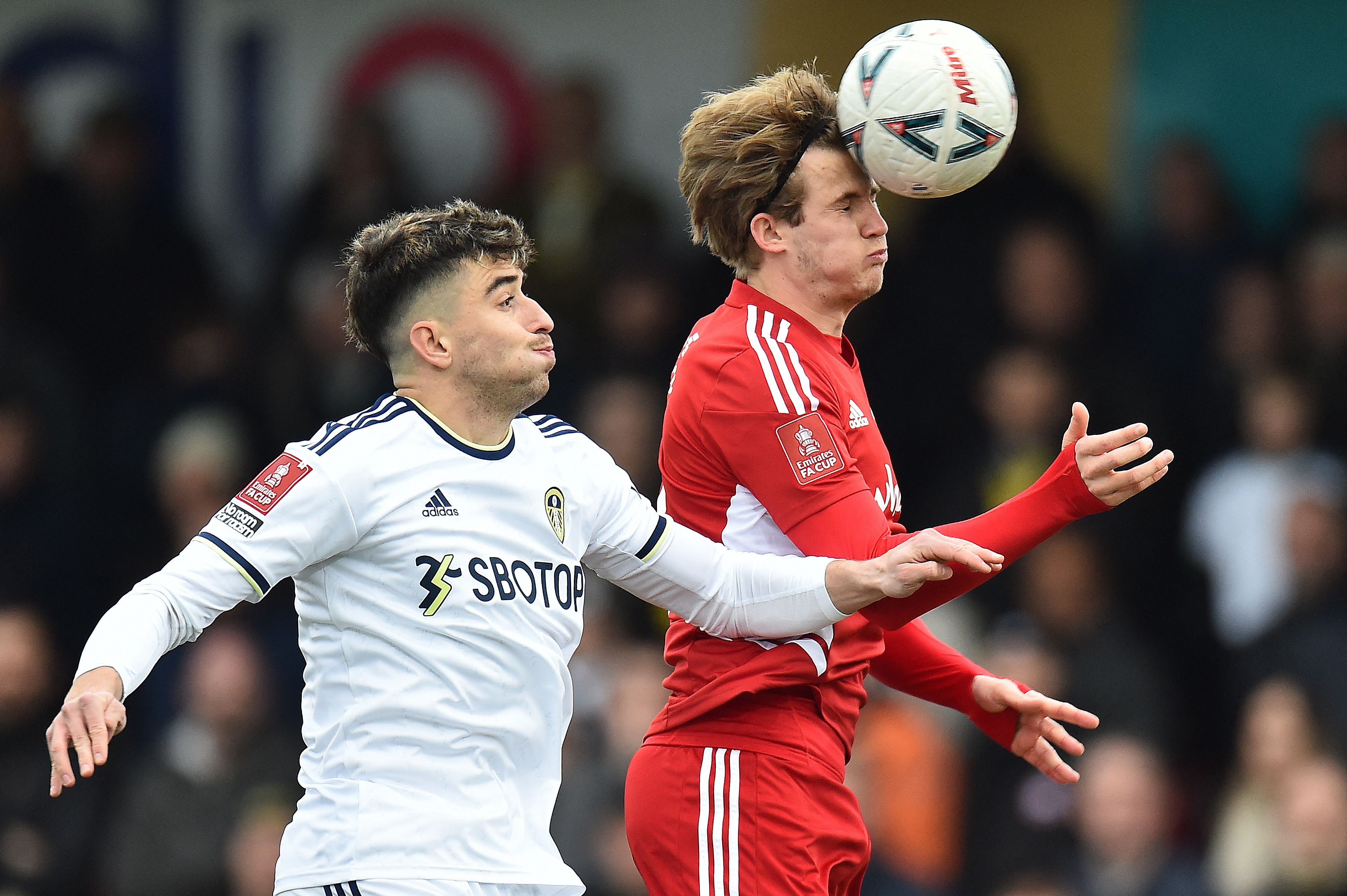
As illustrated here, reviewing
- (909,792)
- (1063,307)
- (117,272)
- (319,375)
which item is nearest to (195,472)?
(319,375)

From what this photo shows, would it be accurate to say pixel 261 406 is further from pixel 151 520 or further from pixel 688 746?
pixel 688 746

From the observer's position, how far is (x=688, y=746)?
13.6 feet

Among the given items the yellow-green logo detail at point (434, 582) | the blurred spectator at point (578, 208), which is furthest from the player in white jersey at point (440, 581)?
the blurred spectator at point (578, 208)

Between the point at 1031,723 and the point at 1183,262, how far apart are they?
16.5 ft

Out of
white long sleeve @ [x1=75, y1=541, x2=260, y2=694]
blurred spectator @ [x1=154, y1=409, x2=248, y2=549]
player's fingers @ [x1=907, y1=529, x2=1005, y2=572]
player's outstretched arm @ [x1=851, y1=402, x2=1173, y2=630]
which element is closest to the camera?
white long sleeve @ [x1=75, y1=541, x2=260, y2=694]

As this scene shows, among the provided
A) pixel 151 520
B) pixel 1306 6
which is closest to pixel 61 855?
pixel 151 520

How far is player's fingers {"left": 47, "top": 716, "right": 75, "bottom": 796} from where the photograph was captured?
10.5 ft

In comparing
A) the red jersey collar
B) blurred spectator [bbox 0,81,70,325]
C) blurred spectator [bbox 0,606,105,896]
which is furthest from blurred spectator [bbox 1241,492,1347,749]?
blurred spectator [bbox 0,81,70,325]

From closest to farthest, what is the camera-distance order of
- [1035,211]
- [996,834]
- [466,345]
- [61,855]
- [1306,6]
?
[466,345] < [996,834] < [61,855] < [1035,211] < [1306,6]

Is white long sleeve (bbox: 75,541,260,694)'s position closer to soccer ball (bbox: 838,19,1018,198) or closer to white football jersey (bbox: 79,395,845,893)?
white football jersey (bbox: 79,395,845,893)

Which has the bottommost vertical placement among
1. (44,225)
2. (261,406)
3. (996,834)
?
(996,834)

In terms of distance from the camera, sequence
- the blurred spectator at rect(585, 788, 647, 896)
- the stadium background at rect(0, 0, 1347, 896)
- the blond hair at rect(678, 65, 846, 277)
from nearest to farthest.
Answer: the blond hair at rect(678, 65, 846, 277), the blurred spectator at rect(585, 788, 647, 896), the stadium background at rect(0, 0, 1347, 896)

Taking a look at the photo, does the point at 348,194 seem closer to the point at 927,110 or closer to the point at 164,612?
the point at 927,110

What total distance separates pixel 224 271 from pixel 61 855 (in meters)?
4.20
